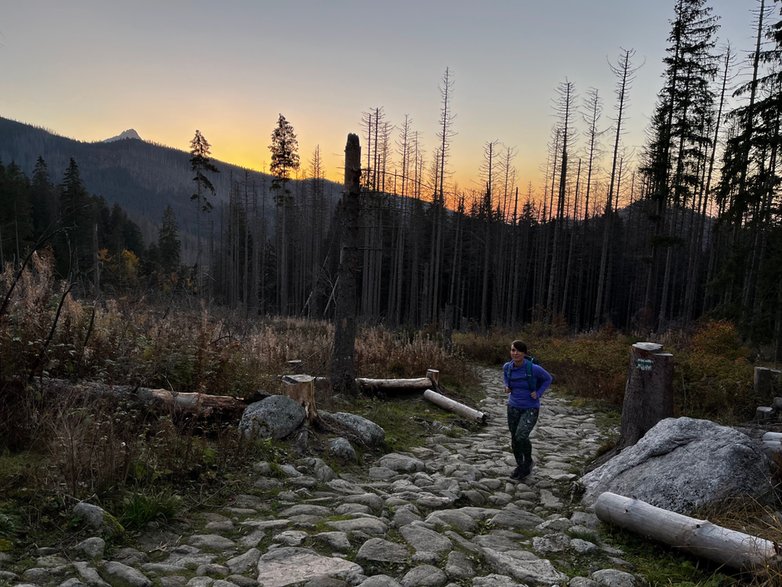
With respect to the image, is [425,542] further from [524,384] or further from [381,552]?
[524,384]

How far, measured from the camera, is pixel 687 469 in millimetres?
4215

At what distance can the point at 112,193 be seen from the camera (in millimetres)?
181625

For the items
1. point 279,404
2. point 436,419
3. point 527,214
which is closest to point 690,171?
point 527,214

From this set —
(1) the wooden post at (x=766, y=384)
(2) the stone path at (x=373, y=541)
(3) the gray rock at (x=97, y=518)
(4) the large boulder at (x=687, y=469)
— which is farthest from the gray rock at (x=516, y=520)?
(1) the wooden post at (x=766, y=384)

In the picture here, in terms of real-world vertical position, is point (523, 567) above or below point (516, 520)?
above

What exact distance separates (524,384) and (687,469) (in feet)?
6.06

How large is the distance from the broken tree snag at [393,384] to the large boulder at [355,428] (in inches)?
92.7

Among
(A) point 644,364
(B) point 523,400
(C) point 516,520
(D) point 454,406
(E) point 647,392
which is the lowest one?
(D) point 454,406

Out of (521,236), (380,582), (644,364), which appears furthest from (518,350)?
(521,236)

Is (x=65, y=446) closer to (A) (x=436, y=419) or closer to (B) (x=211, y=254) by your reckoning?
(A) (x=436, y=419)

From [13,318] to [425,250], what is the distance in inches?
1670

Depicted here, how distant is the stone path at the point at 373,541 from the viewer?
2.85 m

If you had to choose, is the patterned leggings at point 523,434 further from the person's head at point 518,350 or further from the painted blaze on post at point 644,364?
the painted blaze on post at point 644,364

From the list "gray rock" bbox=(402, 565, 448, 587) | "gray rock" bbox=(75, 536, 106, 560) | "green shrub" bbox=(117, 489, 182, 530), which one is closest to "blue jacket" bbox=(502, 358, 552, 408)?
"gray rock" bbox=(402, 565, 448, 587)
